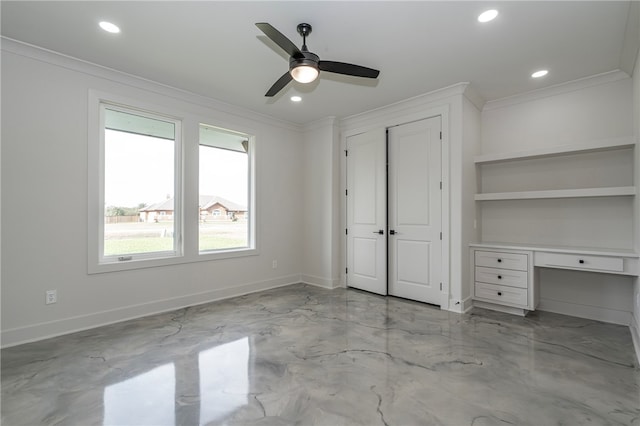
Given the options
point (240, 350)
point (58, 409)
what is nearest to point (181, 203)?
point (240, 350)

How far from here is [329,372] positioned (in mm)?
2326

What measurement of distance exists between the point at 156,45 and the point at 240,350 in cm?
285

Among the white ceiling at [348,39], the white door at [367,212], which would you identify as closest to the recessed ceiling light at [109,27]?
the white ceiling at [348,39]

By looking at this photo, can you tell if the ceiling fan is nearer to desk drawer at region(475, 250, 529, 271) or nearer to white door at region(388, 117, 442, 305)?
white door at region(388, 117, 442, 305)

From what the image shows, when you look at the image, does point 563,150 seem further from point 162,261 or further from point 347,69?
point 162,261

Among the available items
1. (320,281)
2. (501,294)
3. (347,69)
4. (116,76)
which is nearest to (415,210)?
(501,294)

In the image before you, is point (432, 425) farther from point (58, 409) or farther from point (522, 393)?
point (58, 409)

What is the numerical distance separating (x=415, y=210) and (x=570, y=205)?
1743 millimetres

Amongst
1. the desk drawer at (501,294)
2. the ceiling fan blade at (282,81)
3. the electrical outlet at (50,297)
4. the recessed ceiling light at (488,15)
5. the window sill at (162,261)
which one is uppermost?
the recessed ceiling light at (488,15)

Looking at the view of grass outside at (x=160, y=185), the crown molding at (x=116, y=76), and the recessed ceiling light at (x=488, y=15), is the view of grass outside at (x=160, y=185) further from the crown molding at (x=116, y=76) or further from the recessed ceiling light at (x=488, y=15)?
the recessed ceiling light at (x=488, y=15)

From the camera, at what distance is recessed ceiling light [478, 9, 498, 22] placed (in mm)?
2323

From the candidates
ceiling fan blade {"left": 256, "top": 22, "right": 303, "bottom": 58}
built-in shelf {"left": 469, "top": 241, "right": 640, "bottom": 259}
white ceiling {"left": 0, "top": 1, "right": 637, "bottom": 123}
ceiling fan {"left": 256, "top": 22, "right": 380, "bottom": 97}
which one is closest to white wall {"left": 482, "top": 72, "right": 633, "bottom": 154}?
white ceiling {"left": 0, "top": 1, "right": 637, "bottom": 123}

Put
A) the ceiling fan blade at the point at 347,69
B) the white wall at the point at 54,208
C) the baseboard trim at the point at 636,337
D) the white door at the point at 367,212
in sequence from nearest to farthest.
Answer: the ceiling fan blade at the point at 347,69 < the baseboard trim at the point at 636,337 < the white wall at the point at 54,208 < the white door at the point at 367,212

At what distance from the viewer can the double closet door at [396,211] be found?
4.00m
